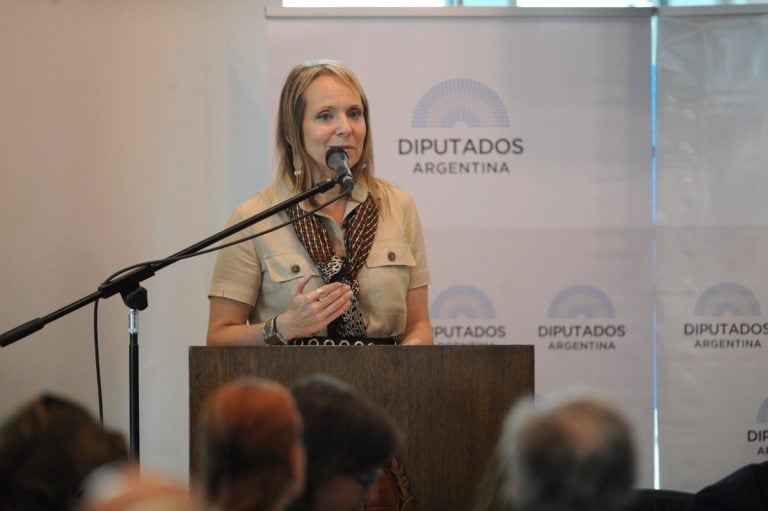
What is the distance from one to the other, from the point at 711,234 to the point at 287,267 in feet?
8.33

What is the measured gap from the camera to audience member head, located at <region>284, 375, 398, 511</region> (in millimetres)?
1838

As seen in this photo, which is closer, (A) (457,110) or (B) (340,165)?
(B) (340,165)

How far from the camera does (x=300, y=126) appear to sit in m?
3.65

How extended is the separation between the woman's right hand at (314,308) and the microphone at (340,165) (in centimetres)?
27

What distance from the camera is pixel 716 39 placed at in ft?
17.5

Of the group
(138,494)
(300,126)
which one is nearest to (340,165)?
(300,126)

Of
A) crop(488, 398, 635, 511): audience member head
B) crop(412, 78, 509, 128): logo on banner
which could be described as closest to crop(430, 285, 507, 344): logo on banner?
crop(412, 78, 509, 128): logo on banner

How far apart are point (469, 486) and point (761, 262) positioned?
2.88 m

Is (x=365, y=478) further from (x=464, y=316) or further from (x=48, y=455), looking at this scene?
(x=464, y=316)

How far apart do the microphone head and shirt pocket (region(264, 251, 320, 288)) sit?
1.02 feet

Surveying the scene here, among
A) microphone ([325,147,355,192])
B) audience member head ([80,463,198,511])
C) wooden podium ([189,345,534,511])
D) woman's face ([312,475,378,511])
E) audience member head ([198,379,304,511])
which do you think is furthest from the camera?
microphone ([325,147,355,192])

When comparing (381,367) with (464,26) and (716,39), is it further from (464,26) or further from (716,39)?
(716,39)

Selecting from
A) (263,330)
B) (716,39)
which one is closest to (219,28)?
(716,39)

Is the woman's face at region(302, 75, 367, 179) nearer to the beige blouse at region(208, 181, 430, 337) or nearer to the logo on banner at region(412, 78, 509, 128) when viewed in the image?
the beige blouse at region(208, 181, 430, 337)
